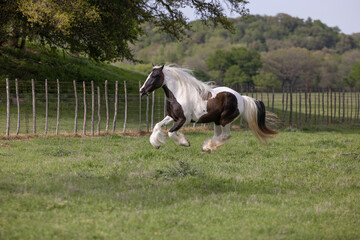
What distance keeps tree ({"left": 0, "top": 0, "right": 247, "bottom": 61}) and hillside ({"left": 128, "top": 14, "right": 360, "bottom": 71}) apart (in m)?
95.0

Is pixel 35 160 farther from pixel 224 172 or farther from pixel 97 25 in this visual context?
pixel 97 25

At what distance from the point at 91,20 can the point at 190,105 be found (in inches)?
502

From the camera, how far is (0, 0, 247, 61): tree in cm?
1912

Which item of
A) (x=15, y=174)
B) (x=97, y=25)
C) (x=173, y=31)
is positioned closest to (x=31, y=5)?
(x=97, y=25)

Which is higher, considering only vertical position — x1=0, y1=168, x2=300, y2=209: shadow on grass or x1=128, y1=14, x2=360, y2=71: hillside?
x1=128, y1=14, x2=360, y2=71: hillside

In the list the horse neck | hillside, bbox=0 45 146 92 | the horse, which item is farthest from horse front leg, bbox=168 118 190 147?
hillside, bbox=0 45 146 92

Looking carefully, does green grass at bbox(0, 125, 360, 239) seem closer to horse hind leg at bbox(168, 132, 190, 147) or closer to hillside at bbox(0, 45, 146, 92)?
horse hind leg at bbox(168, 132, 190, 147)

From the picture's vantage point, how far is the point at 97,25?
22.4 meters

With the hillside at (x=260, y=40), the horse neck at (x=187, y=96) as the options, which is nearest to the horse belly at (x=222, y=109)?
the horse neck at (x=187, y=96)

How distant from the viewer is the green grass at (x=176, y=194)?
5.83 meters

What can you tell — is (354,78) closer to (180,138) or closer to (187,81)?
(187,81)

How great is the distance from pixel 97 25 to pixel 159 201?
55.6ft

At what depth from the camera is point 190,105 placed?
8.91 metres

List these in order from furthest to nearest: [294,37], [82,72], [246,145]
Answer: [294,37]
[82,72]
[246,145]
